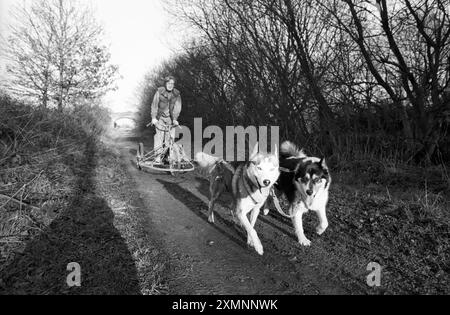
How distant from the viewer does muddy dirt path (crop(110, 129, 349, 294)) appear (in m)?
2.73

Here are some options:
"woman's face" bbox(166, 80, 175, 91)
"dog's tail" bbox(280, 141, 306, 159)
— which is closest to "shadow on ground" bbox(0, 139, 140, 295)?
"dog's tail" bbox(280, 141, 306, 159)

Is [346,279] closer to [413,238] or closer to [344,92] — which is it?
[413,238]

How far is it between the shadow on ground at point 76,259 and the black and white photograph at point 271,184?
0.7 inches

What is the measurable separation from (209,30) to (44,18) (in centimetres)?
931

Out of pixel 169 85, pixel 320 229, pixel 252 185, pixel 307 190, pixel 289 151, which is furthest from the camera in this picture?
pixel 169 85

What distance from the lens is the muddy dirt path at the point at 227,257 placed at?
2.73m

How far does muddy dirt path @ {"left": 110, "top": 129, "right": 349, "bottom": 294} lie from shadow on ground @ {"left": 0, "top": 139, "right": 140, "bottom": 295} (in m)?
0.50

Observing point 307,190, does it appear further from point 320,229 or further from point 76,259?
point 76,259

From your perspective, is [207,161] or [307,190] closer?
[307,190]

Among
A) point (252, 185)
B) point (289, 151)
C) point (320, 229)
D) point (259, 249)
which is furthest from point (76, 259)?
point (289, 151)

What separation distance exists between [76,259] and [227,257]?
164 cm

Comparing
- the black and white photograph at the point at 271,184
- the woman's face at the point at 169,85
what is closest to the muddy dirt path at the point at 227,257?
the black and white photograph at the point at 271,184

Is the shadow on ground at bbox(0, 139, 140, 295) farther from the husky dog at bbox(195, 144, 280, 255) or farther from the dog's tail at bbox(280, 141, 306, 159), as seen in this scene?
the dog's tail at bbox(280, 141, 306, 159)

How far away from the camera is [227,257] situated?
3.32 m
